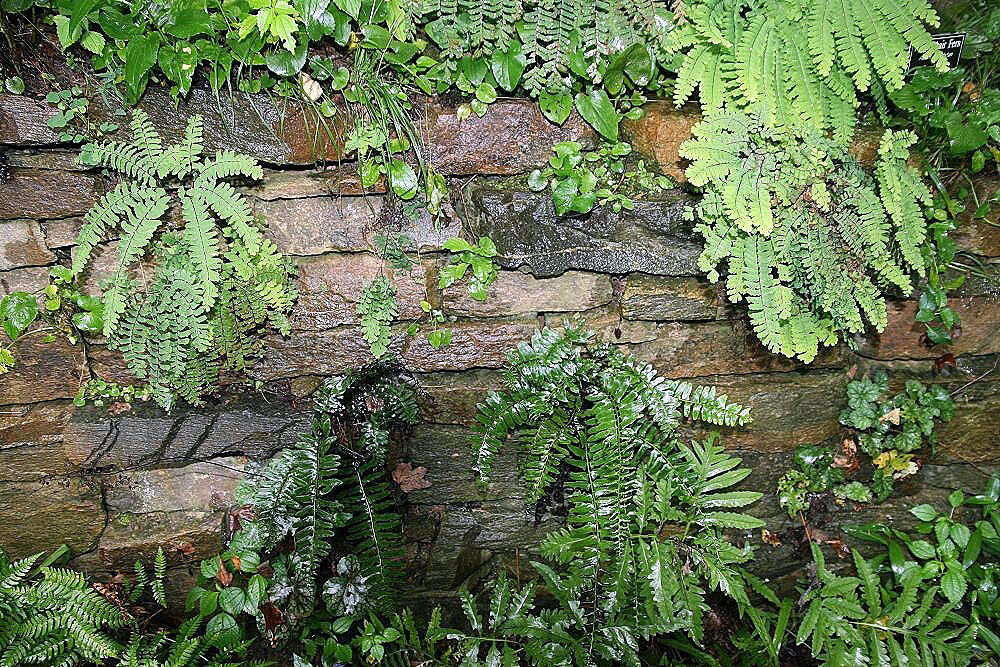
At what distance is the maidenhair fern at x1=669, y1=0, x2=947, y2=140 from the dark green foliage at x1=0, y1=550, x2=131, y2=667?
2775 millimetres

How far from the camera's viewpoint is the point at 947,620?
8.61 ft

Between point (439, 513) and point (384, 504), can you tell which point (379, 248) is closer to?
point (384, 504)

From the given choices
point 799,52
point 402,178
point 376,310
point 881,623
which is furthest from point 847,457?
point 402,178

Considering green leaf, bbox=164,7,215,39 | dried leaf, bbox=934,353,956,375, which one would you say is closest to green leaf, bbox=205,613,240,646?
green leaf, bbox=164,7,215,39

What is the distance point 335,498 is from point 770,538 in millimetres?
1921

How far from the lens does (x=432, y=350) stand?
2516 millimetres

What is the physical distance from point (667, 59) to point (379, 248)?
117 centimetres

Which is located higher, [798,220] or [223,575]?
[798,220]

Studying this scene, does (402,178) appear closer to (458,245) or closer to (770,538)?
(458,245)

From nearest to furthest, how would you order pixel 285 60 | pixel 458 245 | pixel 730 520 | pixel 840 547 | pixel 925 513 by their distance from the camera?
pixel 285 60 < pixel 458 245 < pixel 730 520 < pixel 925 513 < pixel 840 547

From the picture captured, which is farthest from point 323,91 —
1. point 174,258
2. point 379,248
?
point 174,258

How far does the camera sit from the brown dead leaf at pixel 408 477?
8.68 feet

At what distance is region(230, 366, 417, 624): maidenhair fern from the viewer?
235cm

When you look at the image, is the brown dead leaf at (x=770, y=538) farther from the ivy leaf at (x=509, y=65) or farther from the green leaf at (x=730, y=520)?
the ivy leaf at (x=509, y=65)
